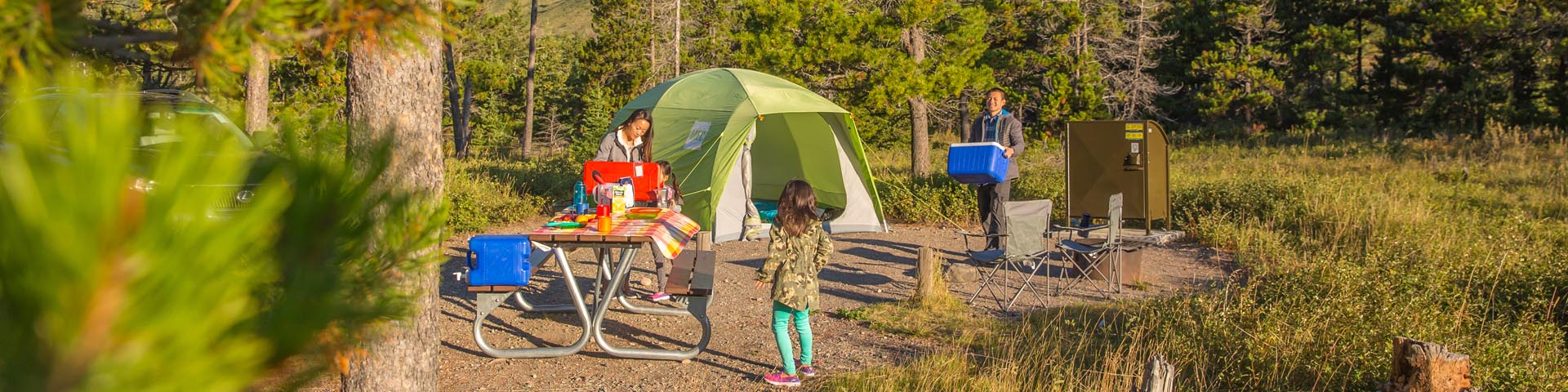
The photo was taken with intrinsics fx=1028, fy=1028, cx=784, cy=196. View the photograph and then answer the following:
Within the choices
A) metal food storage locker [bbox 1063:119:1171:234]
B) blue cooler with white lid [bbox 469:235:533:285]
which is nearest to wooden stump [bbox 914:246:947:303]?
metal food storage locker [bbox 1063:119:1171:234]

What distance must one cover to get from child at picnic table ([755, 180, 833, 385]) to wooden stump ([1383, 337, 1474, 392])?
2164 mm

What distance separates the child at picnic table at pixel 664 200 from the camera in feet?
19.8

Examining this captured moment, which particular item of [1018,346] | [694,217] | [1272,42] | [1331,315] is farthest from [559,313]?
[1272,42]

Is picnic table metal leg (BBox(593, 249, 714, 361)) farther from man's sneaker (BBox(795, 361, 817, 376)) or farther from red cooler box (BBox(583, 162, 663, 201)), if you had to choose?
red cooler box (BBox(583, 162, 663, 201))

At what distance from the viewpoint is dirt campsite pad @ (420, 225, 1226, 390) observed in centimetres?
467

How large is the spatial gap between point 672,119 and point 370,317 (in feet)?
29.9

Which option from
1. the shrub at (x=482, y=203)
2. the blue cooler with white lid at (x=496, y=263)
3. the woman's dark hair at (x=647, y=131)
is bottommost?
the blue cooler with white lid at (x=496, y=263)

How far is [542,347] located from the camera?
4.98 metres

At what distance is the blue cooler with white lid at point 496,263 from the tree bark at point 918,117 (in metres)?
8.65

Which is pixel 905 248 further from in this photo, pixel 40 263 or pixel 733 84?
pixel 40 263

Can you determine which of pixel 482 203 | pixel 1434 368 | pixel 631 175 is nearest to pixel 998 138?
pixel 631 175

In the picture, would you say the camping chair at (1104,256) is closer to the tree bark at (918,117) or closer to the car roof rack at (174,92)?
the tree bark at (918,117)

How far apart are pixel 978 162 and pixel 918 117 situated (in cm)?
560

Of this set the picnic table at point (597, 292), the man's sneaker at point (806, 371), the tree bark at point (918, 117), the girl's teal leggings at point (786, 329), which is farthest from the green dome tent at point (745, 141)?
the girl's teal leggings at point (786, 329)
